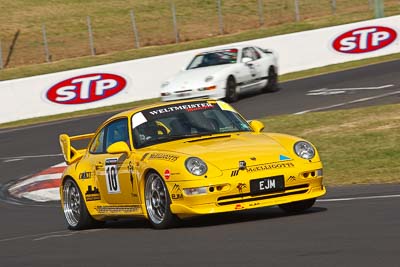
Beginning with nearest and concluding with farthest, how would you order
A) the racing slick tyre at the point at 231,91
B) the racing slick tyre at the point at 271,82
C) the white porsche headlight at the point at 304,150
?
the white porsche headlight at the point at 304,150
the racing slick tyre at the point at 231,91
the racing slick tyre at the point at 271,82

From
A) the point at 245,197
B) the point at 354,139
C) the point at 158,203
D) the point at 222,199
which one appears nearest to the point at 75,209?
the point at 158,203

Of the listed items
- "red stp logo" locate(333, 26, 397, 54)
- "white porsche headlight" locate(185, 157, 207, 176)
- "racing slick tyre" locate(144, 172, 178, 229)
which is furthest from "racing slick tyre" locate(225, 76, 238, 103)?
"white porsche headlight" locate(185, 157, 207, 176)

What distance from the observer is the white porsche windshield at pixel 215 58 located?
26.7 m

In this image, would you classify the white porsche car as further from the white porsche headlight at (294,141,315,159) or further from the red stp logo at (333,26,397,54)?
the white porsche headlight at (294,141,315,159)

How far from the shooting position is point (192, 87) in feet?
83.4

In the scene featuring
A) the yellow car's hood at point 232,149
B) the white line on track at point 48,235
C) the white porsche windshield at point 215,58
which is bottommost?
the white line on track at point 48,235

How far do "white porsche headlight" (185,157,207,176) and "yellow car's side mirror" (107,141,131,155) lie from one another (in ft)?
3.41

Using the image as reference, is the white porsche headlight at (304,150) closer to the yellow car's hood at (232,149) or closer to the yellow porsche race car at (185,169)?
the yellow porsche race car at (185,169)

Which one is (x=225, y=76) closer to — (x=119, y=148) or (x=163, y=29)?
(x=119, y=148)

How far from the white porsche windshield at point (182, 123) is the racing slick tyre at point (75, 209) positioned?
117cm

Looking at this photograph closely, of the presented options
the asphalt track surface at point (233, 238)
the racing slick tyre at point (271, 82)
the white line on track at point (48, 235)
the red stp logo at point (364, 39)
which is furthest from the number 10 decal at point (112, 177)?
the red stp logo at point (364, 39)

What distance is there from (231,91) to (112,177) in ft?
50.3

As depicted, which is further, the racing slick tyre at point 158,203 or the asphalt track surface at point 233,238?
the racing slick tyre at point 158,203

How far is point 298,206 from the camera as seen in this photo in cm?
1026
